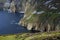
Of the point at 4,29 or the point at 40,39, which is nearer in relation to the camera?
the point at 40,39

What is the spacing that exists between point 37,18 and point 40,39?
158m

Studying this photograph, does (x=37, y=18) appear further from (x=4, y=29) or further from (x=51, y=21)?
(x=4, y=29)

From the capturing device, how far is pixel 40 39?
39812 mm

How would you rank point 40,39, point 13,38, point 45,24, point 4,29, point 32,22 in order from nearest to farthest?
point 40,39 → point 13,38 → point 4,29 → point 45,24 → point 32,22

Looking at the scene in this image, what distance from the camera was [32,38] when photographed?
133 feet

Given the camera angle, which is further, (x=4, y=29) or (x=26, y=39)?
(x=4, y=29)

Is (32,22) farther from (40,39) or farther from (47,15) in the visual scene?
(40,39)

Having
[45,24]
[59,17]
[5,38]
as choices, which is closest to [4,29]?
[45,24]

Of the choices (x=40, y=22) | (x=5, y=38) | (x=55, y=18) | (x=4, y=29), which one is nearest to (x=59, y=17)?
(x=55, y=18)

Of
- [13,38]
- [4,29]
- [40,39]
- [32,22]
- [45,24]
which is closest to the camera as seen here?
[40,39]

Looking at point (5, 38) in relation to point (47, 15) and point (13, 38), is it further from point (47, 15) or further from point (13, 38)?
point (47, 15)

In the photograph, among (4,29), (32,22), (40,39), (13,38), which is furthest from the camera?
(32,22)

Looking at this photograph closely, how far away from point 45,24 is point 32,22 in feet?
54.5

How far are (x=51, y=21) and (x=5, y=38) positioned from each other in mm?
141131
